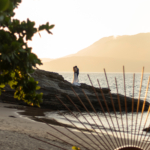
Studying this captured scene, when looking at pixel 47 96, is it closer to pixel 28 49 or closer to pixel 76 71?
pixel 76 71

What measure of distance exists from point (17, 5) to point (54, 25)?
2.04ft

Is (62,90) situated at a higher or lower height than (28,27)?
lower

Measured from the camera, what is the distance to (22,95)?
283cm

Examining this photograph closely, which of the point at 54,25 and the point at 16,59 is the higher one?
the point at 54,25

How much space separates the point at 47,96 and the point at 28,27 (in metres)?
13.6

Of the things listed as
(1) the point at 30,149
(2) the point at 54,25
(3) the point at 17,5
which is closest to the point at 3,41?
(2) the point at 54,25

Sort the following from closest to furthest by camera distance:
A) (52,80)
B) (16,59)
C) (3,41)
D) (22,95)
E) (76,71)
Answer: (3,41) < (16,59) < (22,95) < (52,80) < (76,71)

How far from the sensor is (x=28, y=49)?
217cm

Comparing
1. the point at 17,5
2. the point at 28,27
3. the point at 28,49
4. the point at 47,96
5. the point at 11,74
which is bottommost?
the point at 47,96

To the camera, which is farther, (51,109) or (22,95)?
(51,109)

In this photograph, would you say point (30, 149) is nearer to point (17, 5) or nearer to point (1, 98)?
point (17, 5)

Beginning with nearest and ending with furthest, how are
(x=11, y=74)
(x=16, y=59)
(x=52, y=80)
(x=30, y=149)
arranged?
1. (x=16, y=59)
2. (x=11, y=74)
3. (x=30, y=149)
4. (x=52, y=80)

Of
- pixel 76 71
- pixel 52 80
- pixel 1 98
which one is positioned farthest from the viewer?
pixel 76 71

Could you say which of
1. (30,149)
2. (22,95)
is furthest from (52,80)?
(22,95)
